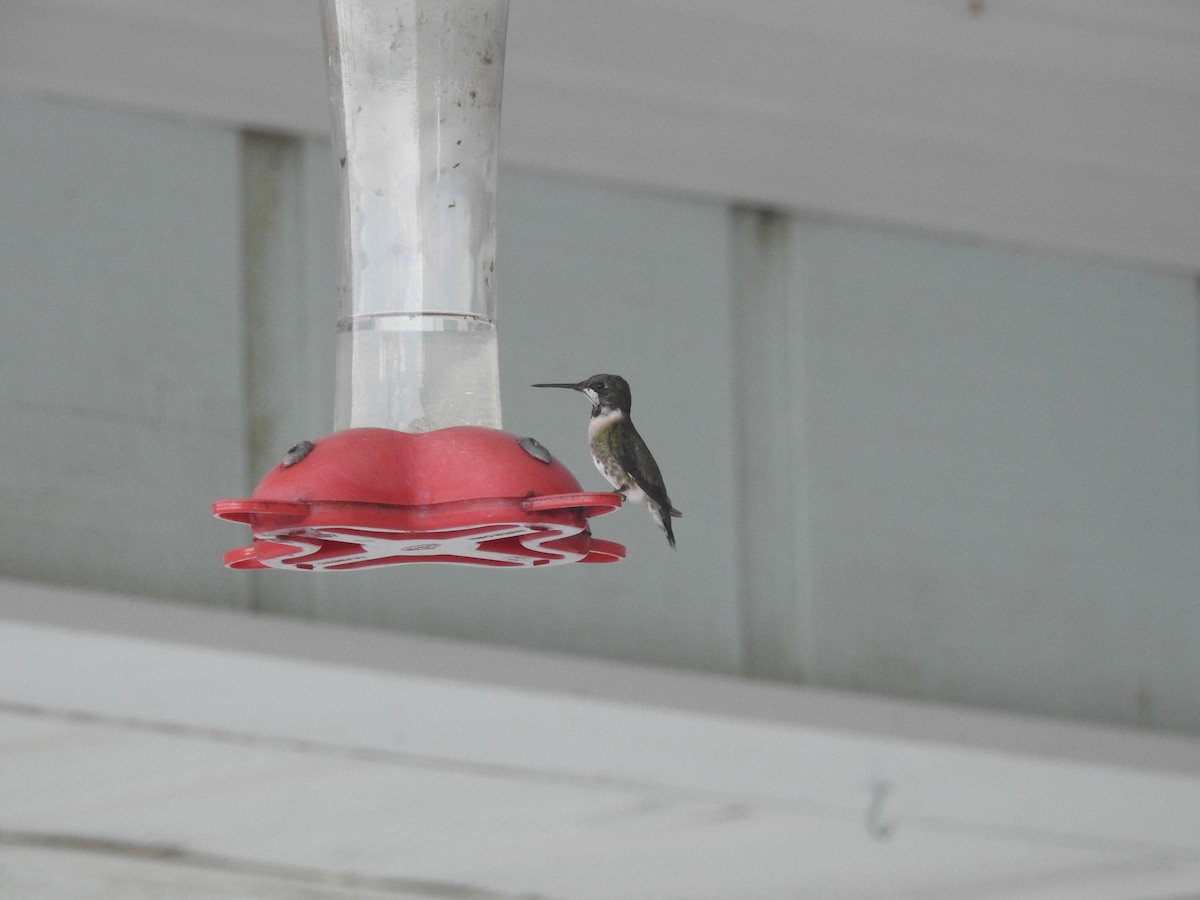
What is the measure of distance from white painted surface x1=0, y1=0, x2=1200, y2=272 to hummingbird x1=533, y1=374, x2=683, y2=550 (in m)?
1.31

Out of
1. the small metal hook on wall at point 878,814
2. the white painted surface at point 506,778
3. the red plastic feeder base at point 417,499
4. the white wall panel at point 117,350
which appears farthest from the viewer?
the small metal hook on wall at point 878,814

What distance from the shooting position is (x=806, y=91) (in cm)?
420

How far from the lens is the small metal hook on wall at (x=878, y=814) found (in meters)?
4.47

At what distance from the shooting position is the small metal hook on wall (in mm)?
4473

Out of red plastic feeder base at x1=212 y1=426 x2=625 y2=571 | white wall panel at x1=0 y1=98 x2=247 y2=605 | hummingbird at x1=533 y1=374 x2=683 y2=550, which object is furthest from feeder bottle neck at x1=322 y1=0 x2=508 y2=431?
white wall panel at x1=0 y1=98 x2=247 y2=605

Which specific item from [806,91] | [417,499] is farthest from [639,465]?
[806,91]

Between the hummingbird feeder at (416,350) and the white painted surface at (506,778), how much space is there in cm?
134

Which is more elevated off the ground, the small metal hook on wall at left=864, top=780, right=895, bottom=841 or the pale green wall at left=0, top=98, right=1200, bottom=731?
the pale green wall at left=0, top=98, right=1200, bottom=731

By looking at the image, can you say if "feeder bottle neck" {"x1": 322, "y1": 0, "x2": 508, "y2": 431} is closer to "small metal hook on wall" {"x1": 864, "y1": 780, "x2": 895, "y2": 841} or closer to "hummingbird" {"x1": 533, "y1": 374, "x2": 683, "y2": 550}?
"hummingbird" {"x1": 533, "y1": 374, "x2": 683, "y2": 550}

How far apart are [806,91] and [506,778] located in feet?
5.25

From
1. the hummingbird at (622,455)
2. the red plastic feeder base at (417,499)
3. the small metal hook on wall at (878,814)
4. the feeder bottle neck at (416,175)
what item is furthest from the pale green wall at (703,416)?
the red plastic feeder base at (417,499)

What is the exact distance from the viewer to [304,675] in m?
3.75

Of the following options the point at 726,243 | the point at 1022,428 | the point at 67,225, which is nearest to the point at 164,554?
the point at 67,225

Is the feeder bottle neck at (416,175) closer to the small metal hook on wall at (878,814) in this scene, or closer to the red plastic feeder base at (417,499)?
the red plastic feeder base at (417,499)
